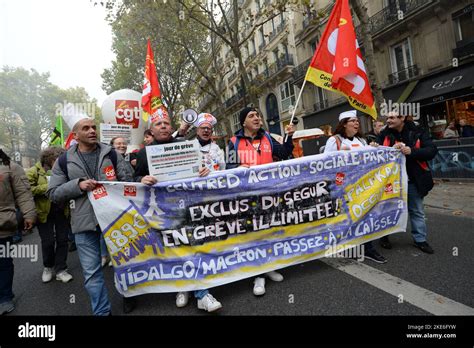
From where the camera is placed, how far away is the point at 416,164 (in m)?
3.70

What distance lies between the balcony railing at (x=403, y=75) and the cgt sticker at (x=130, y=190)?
17250 millimetres

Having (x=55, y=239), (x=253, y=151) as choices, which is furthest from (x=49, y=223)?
(x=253, y=151)

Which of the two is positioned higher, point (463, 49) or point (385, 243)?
point (463, 49)

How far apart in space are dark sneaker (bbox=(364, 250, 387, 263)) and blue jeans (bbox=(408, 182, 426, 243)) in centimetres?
69

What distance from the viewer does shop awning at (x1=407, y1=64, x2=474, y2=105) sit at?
12249 millimetres

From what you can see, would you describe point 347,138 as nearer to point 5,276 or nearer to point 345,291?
point 345,291

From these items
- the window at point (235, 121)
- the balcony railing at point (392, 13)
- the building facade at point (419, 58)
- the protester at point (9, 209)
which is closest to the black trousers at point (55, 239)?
the protester at point (9, 209)

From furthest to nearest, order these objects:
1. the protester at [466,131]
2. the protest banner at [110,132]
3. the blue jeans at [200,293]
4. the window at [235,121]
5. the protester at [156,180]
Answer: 1. the window at [235,121]
2. the protester at [466,131]
3. the protest banner at [110,132]
4. the blue jeans at [200,293]
5. the protester at [156,180]

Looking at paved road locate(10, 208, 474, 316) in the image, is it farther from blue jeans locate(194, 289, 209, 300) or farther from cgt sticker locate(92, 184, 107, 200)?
cgt sticker locate(92, 184, 107, 200)

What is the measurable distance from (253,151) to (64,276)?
327cm

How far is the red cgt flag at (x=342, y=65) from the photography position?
409cm

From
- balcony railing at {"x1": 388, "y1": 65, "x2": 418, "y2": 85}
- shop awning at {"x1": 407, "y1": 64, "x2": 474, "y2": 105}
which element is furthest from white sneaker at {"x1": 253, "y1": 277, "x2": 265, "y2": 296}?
balcony railing at {"x1": 388, "y1": 65, "x2": 418, "y2": 85}

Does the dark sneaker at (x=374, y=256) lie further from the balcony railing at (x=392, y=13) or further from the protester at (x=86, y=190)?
the balcony railing at (x=392, y=13)
